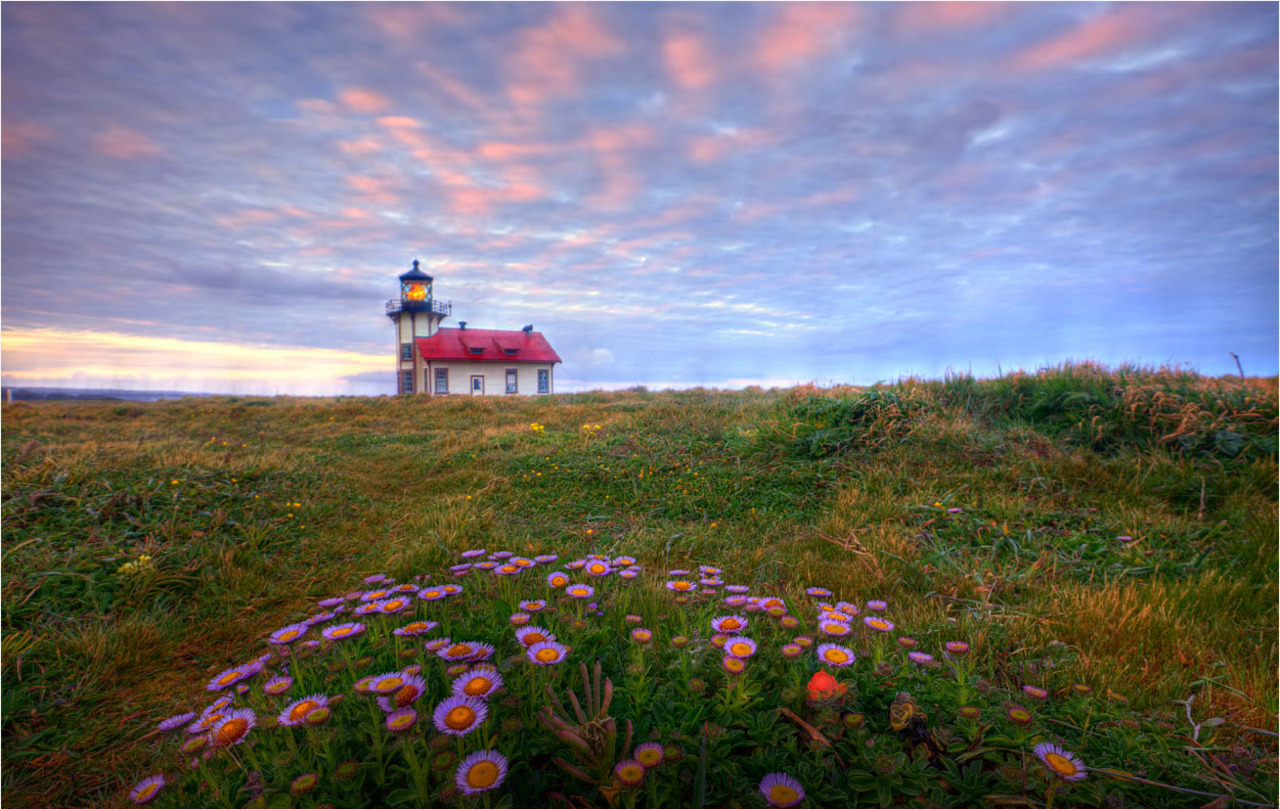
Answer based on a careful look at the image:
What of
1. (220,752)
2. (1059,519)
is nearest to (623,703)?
(220,752)

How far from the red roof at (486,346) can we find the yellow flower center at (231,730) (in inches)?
1362

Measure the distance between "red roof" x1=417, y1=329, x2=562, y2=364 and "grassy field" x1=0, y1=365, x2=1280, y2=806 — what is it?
27.1m

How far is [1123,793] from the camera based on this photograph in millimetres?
1433

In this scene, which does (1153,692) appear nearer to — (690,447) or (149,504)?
(690,447)

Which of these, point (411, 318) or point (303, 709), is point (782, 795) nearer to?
point (303, 709)

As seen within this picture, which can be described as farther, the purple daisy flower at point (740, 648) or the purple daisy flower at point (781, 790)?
the purple daisy flower at point (740, 648)

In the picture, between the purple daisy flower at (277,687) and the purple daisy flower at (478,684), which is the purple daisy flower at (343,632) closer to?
the purple daisy flower at (277,687)

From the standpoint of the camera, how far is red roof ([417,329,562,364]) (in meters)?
34.6

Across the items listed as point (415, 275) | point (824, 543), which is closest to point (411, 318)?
point (415, 275)

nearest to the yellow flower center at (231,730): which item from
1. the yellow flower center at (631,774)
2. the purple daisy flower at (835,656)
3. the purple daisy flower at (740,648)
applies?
the yellow flower center at (631,774)

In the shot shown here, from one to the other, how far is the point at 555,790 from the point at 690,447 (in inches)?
235

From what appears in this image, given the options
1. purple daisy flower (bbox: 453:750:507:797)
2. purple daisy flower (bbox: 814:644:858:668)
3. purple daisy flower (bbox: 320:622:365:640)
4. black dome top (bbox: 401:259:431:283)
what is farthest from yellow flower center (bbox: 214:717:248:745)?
black dome top (bbox: 401:259:431:283)

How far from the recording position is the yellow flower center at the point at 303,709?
1424 millimetres

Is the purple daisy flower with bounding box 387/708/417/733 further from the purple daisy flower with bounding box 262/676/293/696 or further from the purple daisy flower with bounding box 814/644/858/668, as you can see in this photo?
the purple daisy flower with bounding box 814/644/858/668
